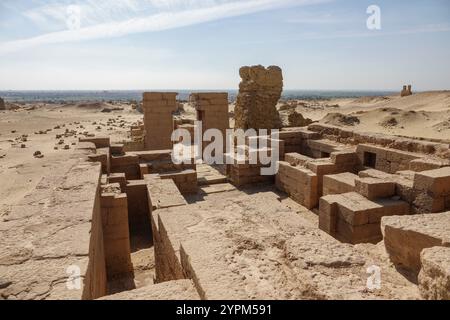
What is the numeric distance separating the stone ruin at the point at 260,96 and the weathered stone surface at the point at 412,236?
10993 mm

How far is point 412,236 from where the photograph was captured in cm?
329

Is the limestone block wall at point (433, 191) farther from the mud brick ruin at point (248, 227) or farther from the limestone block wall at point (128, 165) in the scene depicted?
the limestone block wall at point (128, 165)

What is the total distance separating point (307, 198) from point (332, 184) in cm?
83

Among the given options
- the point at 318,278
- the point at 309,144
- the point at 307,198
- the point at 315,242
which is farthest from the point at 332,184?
the point at 318,278

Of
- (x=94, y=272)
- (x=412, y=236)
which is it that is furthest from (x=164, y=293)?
(x=412, y=236)

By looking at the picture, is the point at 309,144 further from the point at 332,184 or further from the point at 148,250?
the point at 148,250

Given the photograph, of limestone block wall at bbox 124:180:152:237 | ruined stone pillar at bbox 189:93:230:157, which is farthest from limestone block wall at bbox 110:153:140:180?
ruined stone pillar at bbox 189:93:230:157

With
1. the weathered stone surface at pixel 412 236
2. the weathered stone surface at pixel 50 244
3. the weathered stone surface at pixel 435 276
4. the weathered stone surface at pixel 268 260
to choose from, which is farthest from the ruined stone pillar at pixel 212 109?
the weathered stone surface at pixel 435 276

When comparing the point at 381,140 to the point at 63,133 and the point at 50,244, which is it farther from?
the point at 63,133

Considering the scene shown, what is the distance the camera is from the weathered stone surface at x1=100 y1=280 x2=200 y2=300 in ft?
7.31

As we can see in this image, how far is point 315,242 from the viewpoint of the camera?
9.00 feet

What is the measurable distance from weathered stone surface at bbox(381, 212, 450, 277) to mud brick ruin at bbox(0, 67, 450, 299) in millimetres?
11

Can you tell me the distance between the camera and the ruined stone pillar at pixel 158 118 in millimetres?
12852

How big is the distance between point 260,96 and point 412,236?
11729mm
